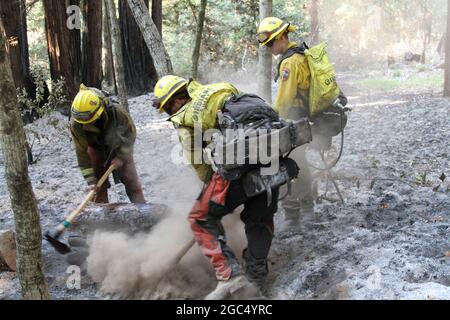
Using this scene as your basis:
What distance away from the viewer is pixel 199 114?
4.02 m

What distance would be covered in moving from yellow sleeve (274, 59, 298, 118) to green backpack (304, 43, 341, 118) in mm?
185

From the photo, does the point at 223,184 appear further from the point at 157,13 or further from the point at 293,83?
the point at 157,13

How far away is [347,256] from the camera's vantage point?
4.43 metres

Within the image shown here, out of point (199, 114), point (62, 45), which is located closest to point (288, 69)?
point (199, 114)

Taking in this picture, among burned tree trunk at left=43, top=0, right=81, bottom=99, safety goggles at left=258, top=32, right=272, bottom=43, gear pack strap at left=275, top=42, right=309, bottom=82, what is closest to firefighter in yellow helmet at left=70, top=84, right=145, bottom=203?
safety goggles at left=258, top=32, right=272, bottom=43

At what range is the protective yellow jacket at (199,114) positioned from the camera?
13.3ft

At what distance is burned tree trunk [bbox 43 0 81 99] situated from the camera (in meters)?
11.5

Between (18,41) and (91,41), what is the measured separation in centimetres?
176

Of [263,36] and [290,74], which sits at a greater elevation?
[263,36]

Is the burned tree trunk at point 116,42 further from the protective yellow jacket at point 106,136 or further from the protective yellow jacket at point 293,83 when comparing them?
the protective yellow jacket at point 293,83

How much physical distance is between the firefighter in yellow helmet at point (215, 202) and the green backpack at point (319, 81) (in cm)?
115

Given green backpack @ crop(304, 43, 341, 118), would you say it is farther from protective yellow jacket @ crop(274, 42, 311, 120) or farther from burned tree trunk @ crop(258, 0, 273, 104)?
burned tree trunk @ crop(258, 0, 273, 104)

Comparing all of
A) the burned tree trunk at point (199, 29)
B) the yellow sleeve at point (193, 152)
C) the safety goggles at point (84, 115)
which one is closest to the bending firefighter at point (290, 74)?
the yellow sleeve at point (193, 152)

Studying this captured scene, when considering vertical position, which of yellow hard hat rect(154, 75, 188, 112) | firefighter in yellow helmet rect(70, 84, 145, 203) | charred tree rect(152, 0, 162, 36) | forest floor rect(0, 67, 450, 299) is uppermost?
charred tree rect(152, 0, 162, 36)
